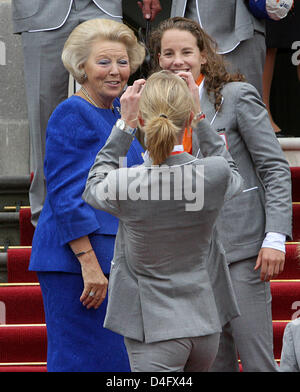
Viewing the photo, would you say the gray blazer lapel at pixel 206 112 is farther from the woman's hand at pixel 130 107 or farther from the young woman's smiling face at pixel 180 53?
the woman's hand at pixel 130 107

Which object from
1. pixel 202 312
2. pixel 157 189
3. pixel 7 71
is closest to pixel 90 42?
pixel 157 189

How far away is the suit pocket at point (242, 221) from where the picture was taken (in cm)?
286

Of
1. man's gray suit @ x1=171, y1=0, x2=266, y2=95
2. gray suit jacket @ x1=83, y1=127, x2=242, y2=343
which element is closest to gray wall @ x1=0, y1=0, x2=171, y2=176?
man's gray suit @ x1=171, y1=0, x2=266, y2=95

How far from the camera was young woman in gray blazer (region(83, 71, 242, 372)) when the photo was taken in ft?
7.67

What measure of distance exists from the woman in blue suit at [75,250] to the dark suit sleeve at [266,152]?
424mm

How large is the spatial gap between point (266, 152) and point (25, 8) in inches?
88.9

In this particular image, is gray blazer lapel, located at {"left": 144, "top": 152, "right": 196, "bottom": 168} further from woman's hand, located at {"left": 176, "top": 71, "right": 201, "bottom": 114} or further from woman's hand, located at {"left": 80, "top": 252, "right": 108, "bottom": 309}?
woman's hand, located at {"left": 80, "top": 252, "right": 108, "bottom": 309}

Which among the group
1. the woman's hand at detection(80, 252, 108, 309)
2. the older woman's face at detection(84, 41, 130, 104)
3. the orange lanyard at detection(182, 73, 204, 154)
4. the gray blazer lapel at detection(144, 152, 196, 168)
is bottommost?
the woman's hand at detection(80, 252, 108, 309)

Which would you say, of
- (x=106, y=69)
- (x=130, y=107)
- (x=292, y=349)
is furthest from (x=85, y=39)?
(x=292, y=349)

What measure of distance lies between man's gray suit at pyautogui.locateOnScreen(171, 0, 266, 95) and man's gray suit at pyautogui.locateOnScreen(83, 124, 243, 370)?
2.12 m

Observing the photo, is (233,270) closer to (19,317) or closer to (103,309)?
(103,309)

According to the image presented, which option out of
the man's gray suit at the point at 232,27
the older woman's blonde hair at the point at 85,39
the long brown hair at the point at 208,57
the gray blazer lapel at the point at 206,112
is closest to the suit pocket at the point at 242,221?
the gray blazer lapel at the point at 206,112

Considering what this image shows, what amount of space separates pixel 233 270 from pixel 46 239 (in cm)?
66
